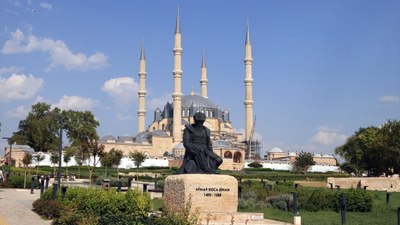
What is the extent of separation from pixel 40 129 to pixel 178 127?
75.2ft

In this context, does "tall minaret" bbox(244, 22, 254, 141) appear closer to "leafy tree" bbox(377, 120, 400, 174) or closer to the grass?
"leafy tree" bbox(377, 120, 400, 174)

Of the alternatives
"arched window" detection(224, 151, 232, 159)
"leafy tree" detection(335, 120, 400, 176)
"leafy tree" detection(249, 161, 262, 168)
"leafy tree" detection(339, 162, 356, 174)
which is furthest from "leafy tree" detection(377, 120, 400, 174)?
"arched window" detection(224, 151, 232, 159)

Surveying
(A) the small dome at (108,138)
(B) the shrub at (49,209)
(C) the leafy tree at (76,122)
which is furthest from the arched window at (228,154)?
(B) the shrub at (49,209)

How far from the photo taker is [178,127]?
79000 millimetres

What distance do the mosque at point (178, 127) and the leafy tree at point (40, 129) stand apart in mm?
11388

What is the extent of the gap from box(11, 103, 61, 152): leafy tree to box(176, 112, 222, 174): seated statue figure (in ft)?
160

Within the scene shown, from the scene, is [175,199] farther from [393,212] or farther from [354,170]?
[354,170]

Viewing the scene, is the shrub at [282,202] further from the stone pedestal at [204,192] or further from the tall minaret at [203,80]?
the tall minaret at [203,80]

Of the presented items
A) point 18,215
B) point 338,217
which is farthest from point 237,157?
point 18,215

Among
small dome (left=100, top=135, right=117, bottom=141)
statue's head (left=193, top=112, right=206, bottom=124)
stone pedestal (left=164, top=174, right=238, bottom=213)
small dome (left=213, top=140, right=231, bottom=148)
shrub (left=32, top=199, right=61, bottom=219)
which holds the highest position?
small dome (left=100, top=135, right=117, bottom=141)

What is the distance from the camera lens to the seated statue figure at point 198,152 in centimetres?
1258

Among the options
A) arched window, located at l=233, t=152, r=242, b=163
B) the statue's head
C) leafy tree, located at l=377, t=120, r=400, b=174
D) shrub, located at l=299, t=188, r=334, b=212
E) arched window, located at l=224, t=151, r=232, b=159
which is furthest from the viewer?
arched window, located at l=233, t=152, r=242, b=163

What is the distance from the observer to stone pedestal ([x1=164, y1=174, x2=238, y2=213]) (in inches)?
458

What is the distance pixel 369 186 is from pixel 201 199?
83.4ft
